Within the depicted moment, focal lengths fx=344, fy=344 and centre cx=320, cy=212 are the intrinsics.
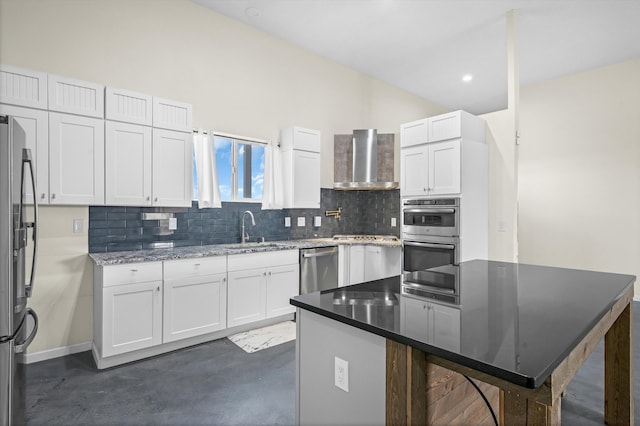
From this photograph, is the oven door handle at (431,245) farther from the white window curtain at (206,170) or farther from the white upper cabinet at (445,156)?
the white window curtain at (206,170)

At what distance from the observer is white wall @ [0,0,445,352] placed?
9.30 feet

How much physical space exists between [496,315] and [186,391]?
210cm

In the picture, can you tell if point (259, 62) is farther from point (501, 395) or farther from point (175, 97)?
point (501, 395)

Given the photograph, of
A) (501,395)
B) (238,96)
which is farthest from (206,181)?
(501,395)

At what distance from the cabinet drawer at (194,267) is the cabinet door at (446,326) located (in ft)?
7.65

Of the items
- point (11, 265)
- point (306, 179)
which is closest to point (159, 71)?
point (306, 179)

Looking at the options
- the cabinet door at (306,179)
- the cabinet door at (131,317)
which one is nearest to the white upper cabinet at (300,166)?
the cabinet door at (306,179)

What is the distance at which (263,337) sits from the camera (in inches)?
131

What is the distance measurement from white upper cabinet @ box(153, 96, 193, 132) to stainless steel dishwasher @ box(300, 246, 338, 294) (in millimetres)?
1795

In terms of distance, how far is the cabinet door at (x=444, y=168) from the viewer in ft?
12.7

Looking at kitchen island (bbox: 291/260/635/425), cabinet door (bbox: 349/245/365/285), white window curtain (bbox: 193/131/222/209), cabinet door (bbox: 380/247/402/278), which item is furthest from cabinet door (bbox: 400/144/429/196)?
kitchen island (bbox: 291/260/635/425)

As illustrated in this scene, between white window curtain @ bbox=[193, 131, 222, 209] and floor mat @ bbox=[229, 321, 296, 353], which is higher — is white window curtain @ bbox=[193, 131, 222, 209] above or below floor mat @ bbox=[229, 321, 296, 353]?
above

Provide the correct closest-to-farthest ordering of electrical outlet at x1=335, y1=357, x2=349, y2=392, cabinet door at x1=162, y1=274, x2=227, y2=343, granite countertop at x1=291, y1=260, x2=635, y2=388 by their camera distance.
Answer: granite countertop at x1=291, y1=260, x2=635, y2=388 → electrical outlet at x1=335, y1=357, x2=349, y2=392 → cabinet door at x1=162, y1=274, x2=227, y2=343

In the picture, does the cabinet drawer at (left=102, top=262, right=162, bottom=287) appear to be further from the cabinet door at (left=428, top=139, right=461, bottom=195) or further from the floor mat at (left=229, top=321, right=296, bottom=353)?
the cabinet door at (left=428, top=139, right=461, bottom=195)
